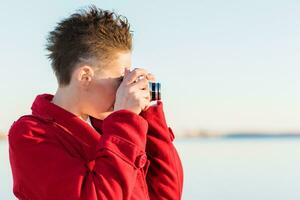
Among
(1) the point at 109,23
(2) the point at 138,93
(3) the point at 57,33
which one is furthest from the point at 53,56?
(2) the point at 138,93

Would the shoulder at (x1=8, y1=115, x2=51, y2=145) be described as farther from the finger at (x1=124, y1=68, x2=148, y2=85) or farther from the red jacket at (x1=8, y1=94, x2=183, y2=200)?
the finger at (x1=124, y1=68, x2=148, y2=85)

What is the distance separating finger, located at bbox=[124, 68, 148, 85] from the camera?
4.77 ft

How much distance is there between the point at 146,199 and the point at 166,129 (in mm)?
248

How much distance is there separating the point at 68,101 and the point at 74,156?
5.8 inches

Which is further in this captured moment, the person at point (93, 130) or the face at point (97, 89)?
the face at point (97, 89)

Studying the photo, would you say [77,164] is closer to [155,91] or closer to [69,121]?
[69,121]

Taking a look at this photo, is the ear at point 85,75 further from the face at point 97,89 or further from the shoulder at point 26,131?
the shoulder at point 26,131

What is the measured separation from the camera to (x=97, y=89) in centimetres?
146

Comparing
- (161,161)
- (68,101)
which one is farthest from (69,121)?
(161,161)

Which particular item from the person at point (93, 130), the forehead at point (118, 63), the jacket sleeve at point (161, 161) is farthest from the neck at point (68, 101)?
the jacket sleeve at point (161, 161)

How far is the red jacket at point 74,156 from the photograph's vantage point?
1.33 m

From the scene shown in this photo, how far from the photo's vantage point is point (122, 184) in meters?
1.34

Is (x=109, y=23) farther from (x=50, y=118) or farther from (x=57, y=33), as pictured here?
(x=50, y=118)

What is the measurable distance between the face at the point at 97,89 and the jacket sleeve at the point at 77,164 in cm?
6
